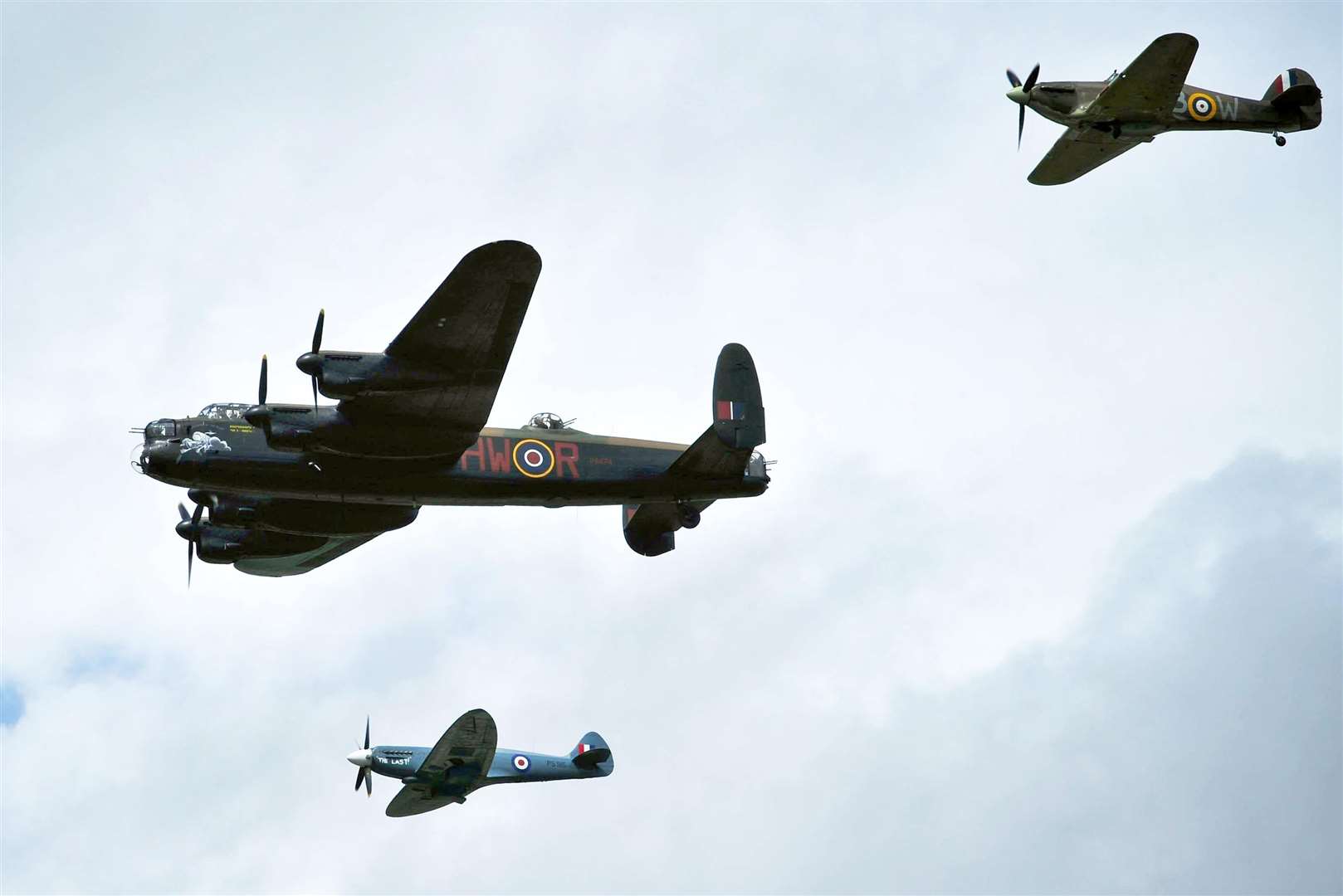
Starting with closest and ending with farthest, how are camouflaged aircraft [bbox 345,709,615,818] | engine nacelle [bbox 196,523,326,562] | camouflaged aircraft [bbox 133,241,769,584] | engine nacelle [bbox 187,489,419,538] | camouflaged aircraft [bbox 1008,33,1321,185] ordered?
camouflaged aircraft [bbox 133,241,769,584]
engine nacelle [bbox 187,489,419,538]
engine nacelle [bbox 196,523,326,562]
camouflaged aircraft [bbox 1008,33,1321,185]
camouflaged aircraft [bbox 345,709,615,818]

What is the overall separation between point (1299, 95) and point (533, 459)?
20675 mm

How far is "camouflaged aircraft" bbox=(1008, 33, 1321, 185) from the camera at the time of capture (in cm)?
3422

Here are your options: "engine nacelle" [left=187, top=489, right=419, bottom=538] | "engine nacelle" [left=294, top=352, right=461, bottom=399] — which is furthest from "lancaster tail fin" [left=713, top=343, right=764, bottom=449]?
"engine nacelle" [left=187, top=489, right=419, bottom=538]

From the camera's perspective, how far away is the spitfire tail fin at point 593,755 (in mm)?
49406

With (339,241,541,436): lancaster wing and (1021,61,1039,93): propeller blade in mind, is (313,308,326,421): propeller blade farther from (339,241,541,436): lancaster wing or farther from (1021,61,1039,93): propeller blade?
(1021,61,1039,93): propeller blade

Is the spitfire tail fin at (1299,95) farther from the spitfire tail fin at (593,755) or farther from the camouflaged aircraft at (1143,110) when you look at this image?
the spitfire tail fin at (593,755)

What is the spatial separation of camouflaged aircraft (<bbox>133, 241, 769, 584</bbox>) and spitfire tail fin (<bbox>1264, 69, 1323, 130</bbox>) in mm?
15951

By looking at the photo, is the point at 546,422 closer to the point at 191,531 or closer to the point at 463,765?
the point at 191,531

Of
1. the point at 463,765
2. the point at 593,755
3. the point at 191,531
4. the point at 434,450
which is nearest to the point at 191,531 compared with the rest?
the point at 191,531

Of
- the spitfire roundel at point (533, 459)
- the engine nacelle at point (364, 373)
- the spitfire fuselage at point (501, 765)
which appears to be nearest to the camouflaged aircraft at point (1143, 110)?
the spitfire roundel at point (533, 459)

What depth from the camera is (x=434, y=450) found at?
27344 millimetres

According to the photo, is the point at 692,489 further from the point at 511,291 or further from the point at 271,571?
the point at 271,571

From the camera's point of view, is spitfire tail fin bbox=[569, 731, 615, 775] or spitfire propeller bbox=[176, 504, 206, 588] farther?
spitfire tail fin bbox=[569, 731, 615, 775]

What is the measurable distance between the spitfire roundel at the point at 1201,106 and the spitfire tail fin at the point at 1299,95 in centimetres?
171
